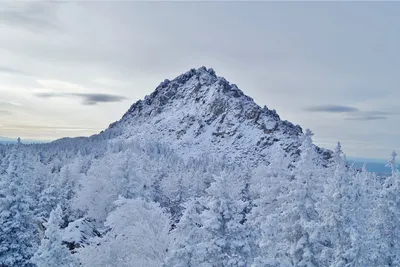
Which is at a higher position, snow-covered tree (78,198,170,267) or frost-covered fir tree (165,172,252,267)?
frost-covered fir tree (165,172,252,267)

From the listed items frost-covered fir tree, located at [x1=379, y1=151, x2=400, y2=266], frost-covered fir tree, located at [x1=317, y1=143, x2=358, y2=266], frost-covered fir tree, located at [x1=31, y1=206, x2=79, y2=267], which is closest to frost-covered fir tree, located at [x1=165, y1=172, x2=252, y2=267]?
frost-covered fir tree, located at [x1=317, y1=143, x2=358, y2=266]

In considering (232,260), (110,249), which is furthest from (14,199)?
(232,260)

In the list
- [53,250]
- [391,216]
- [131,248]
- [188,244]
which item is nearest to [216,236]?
[188,244]

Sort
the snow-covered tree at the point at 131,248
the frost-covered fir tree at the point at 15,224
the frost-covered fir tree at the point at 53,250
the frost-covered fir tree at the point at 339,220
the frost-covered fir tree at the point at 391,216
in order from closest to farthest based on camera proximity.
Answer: the frost-covered fir tree at the point at 339,220 < the frost-covered fir tree at the point at 53,250 < the snow-covered tree at the point at 131,248 < the frost-covered fir tree at the point at 391,216 < the frost-covered fir tree at the point at 15,224

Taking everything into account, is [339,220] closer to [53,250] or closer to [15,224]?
[53,250]

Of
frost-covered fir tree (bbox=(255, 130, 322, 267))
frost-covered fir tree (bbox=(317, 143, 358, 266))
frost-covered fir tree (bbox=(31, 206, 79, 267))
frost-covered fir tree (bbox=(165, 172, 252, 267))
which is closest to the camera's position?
frost-covered fir tree (bbox=(165, 172, 252, 267))

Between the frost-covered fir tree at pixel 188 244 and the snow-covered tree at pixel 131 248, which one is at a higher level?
the frost-covered fir tree at pixel 188 244

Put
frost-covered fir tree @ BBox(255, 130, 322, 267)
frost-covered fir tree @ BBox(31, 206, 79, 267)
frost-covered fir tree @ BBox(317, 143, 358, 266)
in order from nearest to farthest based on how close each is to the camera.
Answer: frost-covered fir tree @ BBox(317, 143, 358, 266) → frost-covered fir tree @ BBox(255, 130, 322, 267) → frost-covered fir tree @ BBox(31, 206, 79, 267)

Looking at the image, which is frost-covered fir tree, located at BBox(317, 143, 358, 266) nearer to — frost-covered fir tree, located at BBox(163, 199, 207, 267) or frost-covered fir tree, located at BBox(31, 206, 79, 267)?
frost-covered fir tree, located at BBox(163, 199, 207, 267)

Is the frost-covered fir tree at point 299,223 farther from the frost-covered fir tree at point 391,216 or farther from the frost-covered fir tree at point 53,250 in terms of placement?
the frost-covered fir tree at point 53,250

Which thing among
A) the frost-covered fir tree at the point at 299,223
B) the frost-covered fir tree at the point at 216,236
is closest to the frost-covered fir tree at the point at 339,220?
the frost-covered fir tree at the point at 299,223

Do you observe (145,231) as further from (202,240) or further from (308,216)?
(308,216)
